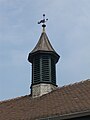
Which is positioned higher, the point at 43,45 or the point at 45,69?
the point at 43,45

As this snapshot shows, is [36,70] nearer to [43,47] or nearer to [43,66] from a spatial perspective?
[43,66]

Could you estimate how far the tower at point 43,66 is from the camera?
70.9 feet

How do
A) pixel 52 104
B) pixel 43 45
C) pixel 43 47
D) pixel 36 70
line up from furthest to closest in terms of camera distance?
1. pixel 43 45
2. pixel 43 47
3. pixel 36 70
4. pixel 52 104

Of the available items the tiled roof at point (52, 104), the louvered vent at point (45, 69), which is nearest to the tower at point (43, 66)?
the louvered vent at point (45, 69)

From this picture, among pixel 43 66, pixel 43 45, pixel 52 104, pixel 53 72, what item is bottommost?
pixel 52 104

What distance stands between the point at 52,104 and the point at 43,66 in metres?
4.14

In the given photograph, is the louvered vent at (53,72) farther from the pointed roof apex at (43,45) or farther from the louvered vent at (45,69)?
the pointed roof apex at (43,45)

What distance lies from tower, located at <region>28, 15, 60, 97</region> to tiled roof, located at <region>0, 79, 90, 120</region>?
1.88ft

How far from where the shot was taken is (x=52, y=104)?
60.8ft

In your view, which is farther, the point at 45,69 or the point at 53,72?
the point at 53,72

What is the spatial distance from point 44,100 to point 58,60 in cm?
405

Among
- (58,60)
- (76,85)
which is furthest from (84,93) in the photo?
(58,60)

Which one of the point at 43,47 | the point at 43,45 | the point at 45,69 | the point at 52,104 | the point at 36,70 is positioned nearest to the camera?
the point at 52,104

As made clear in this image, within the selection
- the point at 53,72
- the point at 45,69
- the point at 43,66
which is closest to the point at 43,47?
the point at 43,66
